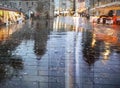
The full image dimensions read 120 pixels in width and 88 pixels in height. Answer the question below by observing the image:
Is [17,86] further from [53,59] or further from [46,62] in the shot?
[53,59]

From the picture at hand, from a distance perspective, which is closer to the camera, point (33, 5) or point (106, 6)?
point (106, 6)

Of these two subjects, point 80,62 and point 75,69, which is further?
point 80,62

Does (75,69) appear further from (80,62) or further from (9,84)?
(9,84)

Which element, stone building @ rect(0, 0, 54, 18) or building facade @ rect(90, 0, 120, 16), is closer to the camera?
building facade @ rect(90, 0, 120, 16)

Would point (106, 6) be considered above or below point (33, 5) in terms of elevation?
below

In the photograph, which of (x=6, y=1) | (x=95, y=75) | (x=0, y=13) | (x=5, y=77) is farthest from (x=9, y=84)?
(x=6, y=1)

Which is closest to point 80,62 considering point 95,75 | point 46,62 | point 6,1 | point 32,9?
point 46,62

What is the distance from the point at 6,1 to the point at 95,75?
4045 inches

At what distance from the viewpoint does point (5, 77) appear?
9320 millimetres

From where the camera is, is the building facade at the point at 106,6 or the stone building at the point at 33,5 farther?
the stone building at the point at 33,5

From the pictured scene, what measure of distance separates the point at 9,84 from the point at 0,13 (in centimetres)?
4531

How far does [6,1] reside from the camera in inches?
4328

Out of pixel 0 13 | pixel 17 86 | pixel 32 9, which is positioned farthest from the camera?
pixel 32 9

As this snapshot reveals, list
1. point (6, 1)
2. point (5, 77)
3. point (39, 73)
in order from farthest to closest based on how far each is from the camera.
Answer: point (6, 1), point (39, 73), point (5, 77)
